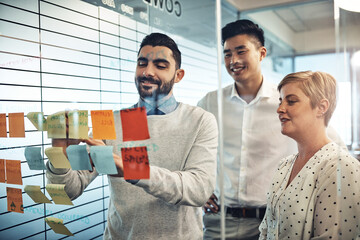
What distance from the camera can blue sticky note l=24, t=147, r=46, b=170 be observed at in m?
1.59

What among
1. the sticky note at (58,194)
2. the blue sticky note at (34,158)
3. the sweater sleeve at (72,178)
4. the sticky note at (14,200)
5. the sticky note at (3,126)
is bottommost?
the sticky note at (14,200)

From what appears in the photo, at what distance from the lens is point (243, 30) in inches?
46.1

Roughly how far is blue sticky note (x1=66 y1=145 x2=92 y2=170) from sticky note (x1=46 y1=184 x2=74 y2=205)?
15 centimetres

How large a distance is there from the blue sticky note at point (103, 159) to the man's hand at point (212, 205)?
41 centimetres

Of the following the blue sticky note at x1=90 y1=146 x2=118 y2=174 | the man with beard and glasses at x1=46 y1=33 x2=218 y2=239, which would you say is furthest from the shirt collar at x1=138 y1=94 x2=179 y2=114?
the blue sticky note at x1=90 y1=146 x2=118 y2=174

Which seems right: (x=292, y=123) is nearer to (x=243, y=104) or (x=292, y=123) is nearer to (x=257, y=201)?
(x=243, y=104)

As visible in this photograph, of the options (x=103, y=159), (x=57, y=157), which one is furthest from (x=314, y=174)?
(x=57, y=157)

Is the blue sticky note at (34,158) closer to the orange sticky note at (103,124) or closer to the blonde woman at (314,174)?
the orange sticky note at (103,124)

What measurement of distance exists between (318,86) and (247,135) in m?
0.31

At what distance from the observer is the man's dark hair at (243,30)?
1.14m

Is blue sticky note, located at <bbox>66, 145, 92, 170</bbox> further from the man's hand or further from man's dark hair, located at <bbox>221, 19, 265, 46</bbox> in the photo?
man's dark hair, located at <bbox>221, 19, 265, 46</bbox>

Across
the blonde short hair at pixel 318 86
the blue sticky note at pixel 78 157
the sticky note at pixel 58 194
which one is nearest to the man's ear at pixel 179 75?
the blonde short hair at pixel 318 86

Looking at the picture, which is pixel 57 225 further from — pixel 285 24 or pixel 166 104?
pixel 285 24

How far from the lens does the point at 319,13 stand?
1.09 meters
